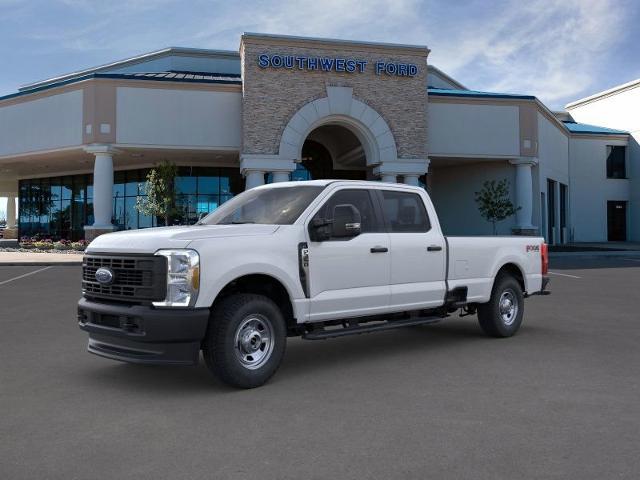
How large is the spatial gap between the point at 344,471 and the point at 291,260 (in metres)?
2.74

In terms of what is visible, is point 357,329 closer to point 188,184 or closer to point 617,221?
point 188,184

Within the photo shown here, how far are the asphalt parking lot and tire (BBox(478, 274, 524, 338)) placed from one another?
224 mm

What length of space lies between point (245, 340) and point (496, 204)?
27967 mm

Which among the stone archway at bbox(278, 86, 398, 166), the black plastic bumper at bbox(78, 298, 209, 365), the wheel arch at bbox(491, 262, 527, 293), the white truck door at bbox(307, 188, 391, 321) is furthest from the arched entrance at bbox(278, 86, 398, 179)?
the black plastic bumper at bbox(78, 298, 209, 365)

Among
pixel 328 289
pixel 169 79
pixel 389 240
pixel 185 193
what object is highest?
pixel 169 79

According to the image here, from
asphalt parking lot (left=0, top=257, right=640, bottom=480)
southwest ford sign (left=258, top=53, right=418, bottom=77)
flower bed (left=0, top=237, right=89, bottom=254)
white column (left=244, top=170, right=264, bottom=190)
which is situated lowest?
asphalt parking lot (left=0, top=257, right=640, bottom=480)

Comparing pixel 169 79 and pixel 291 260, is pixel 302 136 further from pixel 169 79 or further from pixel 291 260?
pixel 291 260

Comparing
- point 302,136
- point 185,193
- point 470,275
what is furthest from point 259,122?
point 470,275

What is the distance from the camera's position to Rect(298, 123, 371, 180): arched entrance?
35.8 metres

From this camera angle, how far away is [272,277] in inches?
243

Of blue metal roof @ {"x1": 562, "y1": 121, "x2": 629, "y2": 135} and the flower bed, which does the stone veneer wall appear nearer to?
the flower bed

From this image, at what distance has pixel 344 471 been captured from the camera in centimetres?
383

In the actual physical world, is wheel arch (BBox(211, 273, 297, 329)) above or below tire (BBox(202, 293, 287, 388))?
above

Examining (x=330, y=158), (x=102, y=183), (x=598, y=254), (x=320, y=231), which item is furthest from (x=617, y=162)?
(x=320, y=231)
